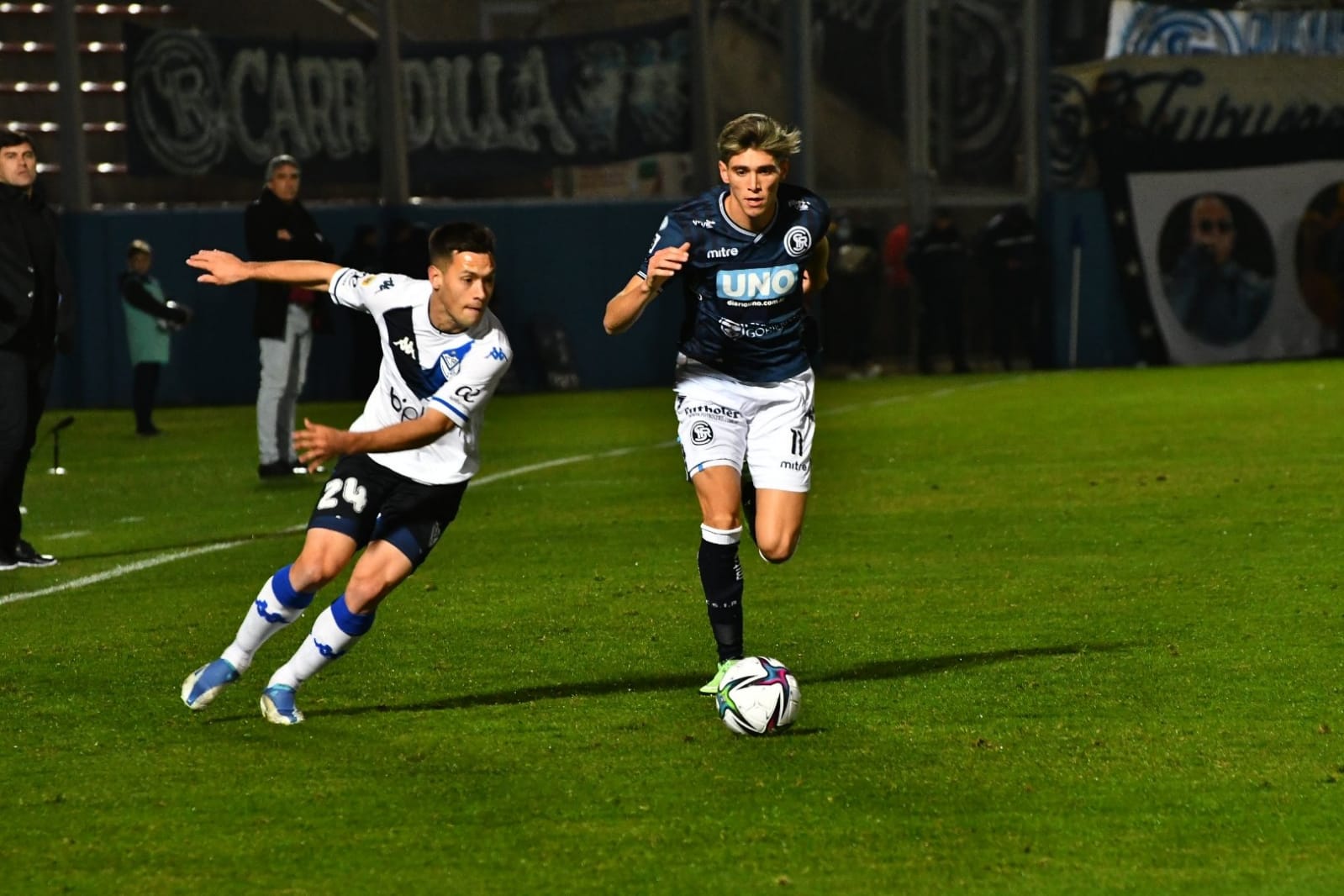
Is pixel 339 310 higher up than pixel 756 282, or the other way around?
pixel 756 282

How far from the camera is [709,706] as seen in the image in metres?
7.05

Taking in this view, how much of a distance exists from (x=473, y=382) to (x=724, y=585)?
43.9 inches

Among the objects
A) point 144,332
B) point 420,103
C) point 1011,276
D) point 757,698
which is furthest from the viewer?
point 1011,276

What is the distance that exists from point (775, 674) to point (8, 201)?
5798 millimetres

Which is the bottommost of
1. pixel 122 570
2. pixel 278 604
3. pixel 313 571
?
pixel 122 570

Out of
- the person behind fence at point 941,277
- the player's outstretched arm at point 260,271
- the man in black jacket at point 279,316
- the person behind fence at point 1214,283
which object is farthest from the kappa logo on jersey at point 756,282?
the person behind fence at point 1214,283

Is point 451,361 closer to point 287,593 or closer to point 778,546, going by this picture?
point 287,593

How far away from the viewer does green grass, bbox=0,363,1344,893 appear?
5191 millimetres

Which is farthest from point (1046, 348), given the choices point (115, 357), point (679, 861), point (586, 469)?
point (679, 861)

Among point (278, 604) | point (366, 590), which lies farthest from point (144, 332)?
point (366, 590)

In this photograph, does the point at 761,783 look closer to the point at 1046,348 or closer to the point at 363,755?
the point at 363,755

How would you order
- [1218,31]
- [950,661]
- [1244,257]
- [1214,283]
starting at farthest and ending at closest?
[1218,31]
[1244,257]
[1214,283]
[950,661]

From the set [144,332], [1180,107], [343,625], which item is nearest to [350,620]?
[343,625]

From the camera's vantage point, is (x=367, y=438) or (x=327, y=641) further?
(x=327, y=641)
